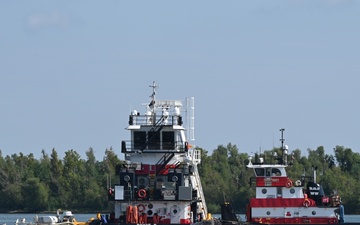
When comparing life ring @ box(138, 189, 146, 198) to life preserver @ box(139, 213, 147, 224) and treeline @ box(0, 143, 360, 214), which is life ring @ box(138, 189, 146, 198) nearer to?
life preserver @ box(139, 213, 147, 224)

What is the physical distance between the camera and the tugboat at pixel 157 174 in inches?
3255

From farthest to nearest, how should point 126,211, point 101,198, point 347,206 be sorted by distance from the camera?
point 101,198
point 347,206
point 126,211

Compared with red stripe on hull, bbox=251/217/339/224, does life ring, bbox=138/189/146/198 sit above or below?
above

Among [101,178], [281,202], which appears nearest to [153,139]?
[281,202]

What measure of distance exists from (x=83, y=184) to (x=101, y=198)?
739 cm

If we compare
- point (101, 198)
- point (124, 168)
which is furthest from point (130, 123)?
point (101, 198)

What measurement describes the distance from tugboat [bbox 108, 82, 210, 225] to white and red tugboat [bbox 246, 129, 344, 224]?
3908 millimetres

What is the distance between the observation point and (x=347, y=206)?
13838 cm

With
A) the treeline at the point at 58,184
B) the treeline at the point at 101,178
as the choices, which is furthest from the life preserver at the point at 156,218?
the treeline at the point at 58,184

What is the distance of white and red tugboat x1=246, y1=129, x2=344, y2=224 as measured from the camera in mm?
86625

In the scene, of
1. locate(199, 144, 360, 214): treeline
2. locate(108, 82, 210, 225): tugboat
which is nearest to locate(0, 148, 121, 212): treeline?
locate(199, 144, 360, 214): treeline

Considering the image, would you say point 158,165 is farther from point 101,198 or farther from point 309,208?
point 101,198

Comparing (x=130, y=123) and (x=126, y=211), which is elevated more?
(x=130, y=123)

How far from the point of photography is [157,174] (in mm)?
84312
